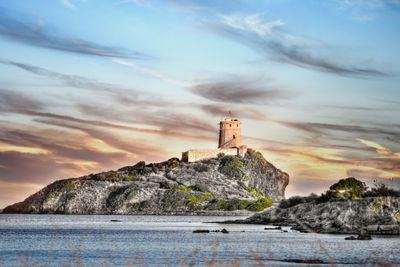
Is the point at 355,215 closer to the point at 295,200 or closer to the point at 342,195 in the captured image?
the point at 342,195

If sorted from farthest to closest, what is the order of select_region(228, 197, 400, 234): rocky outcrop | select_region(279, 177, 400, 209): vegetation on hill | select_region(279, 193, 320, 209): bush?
select_region(279, 193, 320, 209): bush
select_region(279, 177, 400, 209): vegetation on hill
select_region(228, 197, 400, 234): rocky outcrop

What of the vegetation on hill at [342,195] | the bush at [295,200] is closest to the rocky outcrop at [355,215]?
the vegetation on hill at [342,195]

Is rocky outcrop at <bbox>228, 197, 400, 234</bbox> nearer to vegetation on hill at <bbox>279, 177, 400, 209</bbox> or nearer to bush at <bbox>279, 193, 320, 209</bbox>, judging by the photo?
vegetation on hill at <bbox>279, 177, 400, 209</bbox>

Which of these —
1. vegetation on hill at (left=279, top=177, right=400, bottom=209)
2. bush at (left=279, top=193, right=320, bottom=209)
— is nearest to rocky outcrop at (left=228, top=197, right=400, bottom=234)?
vegetation on hill at (left=279, top=177, right=400, bottom=209)

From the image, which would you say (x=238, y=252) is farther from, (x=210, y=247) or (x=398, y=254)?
Answer: (x=398, y=254)

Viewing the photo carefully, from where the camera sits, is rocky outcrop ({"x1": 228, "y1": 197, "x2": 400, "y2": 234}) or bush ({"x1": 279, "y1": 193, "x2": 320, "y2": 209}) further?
bush ({"x1": 279, "y1": 193, "x2": 320, "y2": 209})

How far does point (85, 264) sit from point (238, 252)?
54.8ft

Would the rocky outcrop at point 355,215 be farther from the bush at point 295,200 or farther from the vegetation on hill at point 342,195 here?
the bush at point 295,200

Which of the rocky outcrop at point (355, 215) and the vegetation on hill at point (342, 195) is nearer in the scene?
the rocky outcrop at point (355, 215)

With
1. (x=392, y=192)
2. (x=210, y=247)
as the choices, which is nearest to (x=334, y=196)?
(x=392, y=192)

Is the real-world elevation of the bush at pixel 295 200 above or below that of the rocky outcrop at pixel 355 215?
above

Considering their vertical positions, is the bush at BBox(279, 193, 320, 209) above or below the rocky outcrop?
above

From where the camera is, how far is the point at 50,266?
45812mm

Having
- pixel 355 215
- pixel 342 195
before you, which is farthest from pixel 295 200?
pixel 355 215
